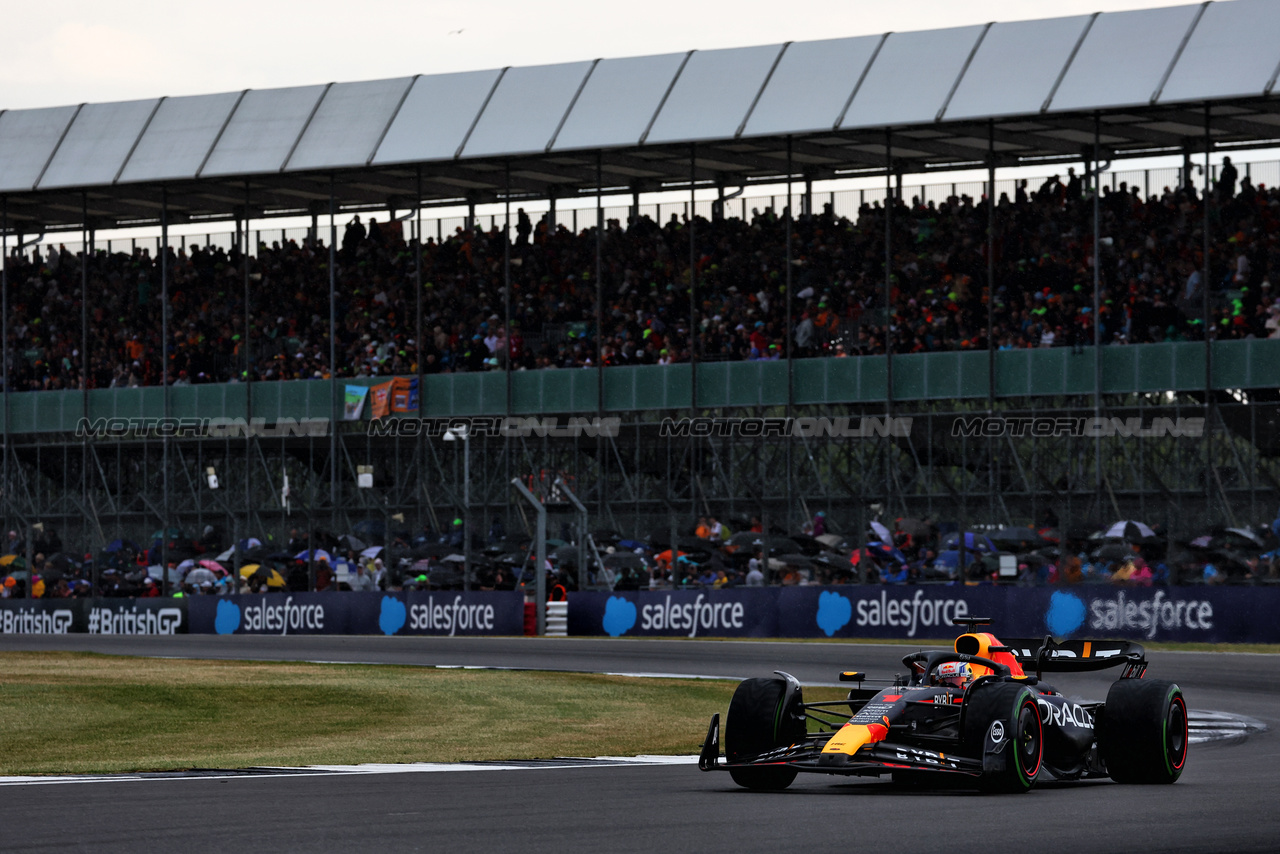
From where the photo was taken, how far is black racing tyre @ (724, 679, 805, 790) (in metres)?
9.93

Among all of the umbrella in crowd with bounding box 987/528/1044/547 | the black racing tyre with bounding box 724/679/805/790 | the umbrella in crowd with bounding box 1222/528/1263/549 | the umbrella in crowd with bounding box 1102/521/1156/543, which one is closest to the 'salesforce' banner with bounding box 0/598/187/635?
the umbrella in crowd with bounding box 987/528/1044/547

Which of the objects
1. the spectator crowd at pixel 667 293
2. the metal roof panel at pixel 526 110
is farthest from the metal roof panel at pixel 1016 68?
the metal roof panel at pixel 526 110

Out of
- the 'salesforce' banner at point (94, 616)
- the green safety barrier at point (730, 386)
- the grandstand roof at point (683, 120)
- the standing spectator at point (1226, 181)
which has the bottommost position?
the 'salesforce' banner at point (94, 616)

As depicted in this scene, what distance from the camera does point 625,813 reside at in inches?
331

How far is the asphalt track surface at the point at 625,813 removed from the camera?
23.7 ft

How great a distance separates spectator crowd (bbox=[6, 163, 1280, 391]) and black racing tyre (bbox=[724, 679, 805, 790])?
22.4 m

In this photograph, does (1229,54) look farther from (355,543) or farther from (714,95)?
(355,543)

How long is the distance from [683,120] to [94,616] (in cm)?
1520

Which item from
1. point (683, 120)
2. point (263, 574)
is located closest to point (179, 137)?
point (263, 574)

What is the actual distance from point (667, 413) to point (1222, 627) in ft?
44.2

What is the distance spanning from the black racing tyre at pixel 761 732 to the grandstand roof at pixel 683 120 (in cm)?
2308

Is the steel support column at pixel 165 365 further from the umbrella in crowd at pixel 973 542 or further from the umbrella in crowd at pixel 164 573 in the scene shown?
the umbrella in crowd at pixel 973 542

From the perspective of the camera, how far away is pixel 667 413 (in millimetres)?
36031

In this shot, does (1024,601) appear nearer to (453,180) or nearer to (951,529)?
(951,529)
